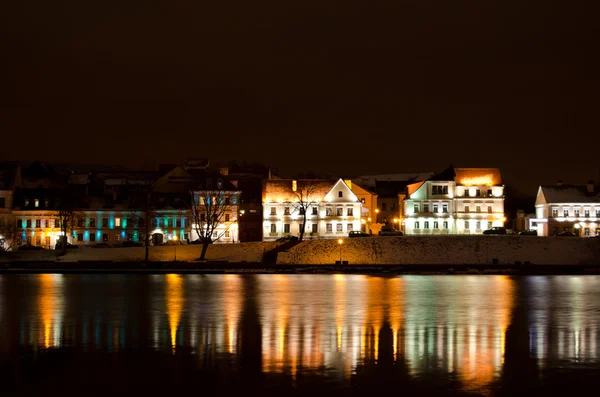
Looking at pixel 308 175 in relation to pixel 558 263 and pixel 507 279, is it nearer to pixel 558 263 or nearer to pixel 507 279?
pixel 558 263

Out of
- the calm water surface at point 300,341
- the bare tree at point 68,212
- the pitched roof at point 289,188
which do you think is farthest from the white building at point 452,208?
the calm water surface at point 300,341

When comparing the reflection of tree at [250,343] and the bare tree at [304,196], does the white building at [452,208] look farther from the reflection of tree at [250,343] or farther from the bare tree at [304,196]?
the reflection of tree at [250,343]

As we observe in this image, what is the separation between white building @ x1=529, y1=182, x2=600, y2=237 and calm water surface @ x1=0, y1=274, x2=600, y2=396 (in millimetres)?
55534

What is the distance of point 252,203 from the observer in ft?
375

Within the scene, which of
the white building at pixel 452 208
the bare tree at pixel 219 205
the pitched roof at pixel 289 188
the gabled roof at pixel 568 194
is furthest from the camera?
the gabled roof at pixel 568 194

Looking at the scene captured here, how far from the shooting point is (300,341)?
32438mm

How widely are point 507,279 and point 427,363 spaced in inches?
1782

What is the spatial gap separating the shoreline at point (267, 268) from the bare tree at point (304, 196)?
2276 centimetres

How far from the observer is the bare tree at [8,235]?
10219 cm

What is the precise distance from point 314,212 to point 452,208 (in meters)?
17.2

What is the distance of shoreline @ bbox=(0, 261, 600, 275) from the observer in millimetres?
79312

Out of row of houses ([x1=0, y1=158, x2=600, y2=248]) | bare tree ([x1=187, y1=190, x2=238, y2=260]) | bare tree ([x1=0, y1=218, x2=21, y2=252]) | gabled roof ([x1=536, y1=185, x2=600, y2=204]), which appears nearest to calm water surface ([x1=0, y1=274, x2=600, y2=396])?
bare tree ([x1=0, y1=218, x2=21, y2=252])

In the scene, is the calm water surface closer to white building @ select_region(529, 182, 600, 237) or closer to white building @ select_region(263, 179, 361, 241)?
white building @ select_region(263, 179, 361, 241)

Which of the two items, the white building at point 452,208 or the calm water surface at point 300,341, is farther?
the white building at point 452,208
